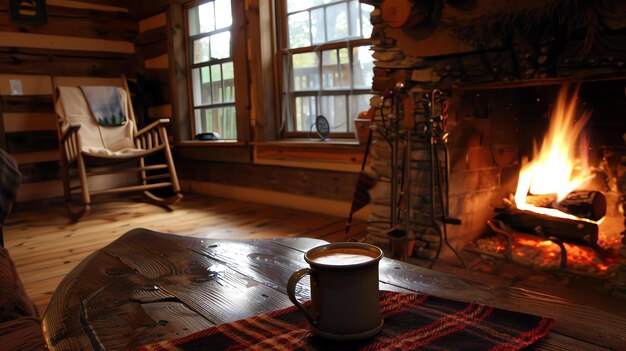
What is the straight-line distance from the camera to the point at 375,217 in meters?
2.34

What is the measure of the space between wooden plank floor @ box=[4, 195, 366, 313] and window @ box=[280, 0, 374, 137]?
0.66 m

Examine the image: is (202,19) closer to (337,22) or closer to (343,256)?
(337,22)

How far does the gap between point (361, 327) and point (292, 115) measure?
9.64 feet

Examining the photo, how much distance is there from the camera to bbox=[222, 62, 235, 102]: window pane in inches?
148

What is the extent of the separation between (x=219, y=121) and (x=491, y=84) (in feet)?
8.50

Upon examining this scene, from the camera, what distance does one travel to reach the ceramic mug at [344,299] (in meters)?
0.54

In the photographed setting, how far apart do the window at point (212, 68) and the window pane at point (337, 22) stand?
86cm

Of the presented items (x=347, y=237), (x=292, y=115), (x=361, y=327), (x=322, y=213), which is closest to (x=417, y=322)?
(x=361, y=327)

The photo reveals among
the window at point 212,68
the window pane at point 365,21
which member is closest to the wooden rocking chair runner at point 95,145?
the window at point 212,68

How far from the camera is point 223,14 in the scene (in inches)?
148

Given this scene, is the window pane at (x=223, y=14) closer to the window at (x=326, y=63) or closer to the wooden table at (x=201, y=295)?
the window at (x=326, y=63)

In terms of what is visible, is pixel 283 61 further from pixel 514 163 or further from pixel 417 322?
pixel 417 322

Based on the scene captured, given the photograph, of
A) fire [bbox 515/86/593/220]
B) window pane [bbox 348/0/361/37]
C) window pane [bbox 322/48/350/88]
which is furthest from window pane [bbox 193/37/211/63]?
fire [bbox 515/86/593/220]

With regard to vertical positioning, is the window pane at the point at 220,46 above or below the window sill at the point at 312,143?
above
